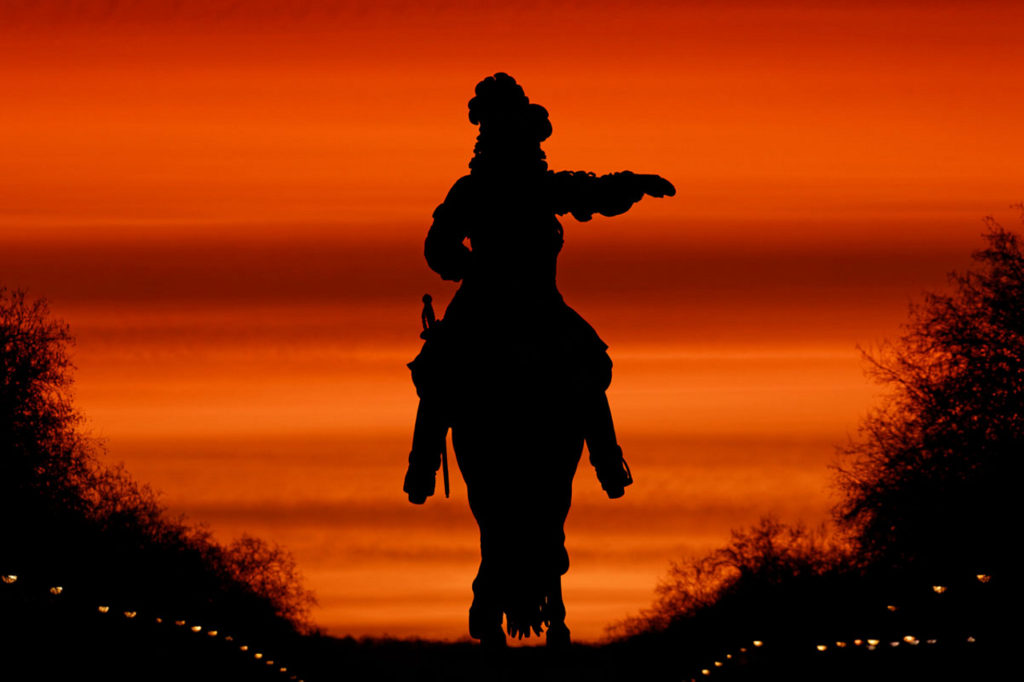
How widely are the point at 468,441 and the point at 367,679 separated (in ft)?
141

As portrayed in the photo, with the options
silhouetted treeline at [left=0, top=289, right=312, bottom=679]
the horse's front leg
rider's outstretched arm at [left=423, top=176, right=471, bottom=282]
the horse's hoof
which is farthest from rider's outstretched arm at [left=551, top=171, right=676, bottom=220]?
silhouetted treeline at [left=0, top=289, right=312, bottom=679]

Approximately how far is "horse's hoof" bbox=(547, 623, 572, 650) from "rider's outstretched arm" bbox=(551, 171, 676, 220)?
9.73 feet

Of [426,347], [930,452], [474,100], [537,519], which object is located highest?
[930,452]

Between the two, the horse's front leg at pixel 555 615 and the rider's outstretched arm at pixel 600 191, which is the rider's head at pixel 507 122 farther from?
the horse's front leg at pixel 555 615

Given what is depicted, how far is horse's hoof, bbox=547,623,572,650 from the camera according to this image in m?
18.0

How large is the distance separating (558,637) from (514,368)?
191 centimetres

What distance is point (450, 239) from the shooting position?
18609 mm

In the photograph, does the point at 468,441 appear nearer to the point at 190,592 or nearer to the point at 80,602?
the point at 80,602

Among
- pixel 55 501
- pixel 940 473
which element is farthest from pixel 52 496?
pixel 940 473

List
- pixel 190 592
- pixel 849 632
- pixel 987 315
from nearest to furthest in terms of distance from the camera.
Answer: pixel 849 632 → pixel 987 315 → pixel 190 592

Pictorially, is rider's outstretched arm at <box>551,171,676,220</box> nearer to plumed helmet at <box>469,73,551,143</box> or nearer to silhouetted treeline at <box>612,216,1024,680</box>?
plumed helmet at <box>469,73,551,143</box>

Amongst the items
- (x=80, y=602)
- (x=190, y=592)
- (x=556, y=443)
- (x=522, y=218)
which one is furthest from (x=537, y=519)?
(x=190, y=592)

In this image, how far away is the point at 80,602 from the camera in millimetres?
29578

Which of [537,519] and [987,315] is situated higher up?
[987,315]
